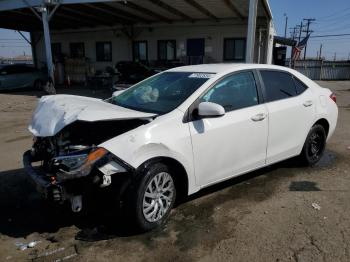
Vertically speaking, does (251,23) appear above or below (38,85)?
above

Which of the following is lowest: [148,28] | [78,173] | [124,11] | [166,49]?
[78,173]

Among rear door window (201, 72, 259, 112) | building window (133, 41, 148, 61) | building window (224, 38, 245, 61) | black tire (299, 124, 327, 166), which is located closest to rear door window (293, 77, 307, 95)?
black tire (299, 124, 327, 166)

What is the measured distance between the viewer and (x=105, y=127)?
363 centimetres

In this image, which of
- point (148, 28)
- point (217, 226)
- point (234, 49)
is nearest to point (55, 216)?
point (217, 226)

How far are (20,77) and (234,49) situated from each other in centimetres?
1164

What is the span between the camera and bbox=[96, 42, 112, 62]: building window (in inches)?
859

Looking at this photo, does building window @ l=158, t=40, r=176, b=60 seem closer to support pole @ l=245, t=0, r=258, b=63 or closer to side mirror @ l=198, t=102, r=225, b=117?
support pole @ l=245, t=0, r=258, b=63

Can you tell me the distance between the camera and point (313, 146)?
5.23 m

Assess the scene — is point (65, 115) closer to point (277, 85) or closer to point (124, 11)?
point (277, 85)

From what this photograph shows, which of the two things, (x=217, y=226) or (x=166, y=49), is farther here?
(x=166, y=49)

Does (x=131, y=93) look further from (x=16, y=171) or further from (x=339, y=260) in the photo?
(x=339, y=260)

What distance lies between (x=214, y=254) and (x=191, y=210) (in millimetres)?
863

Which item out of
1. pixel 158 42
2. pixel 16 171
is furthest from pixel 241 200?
pixel 158 42

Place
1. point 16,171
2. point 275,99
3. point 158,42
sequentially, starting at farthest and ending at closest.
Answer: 1. point 158,42
2. point 16,171
3. point 275,99
